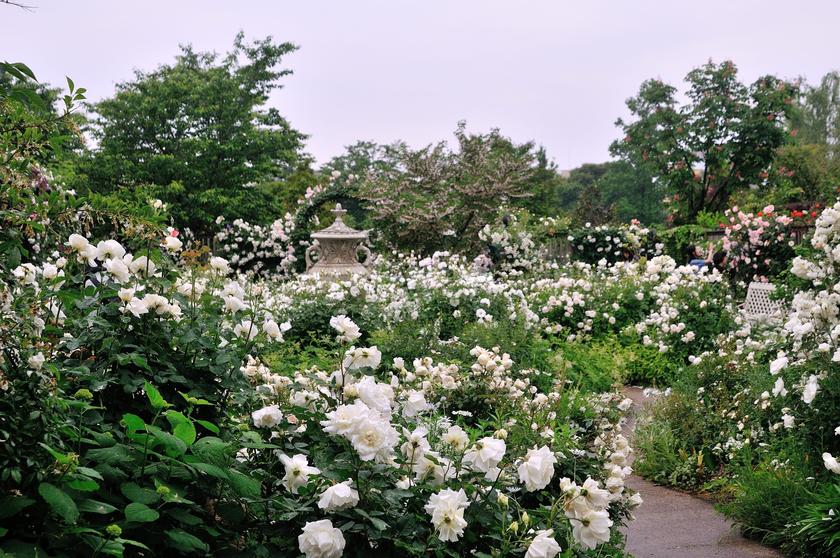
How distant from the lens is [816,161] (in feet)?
81.6

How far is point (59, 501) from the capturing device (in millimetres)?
1485

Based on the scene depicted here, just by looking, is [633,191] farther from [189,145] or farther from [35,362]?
[35,362]

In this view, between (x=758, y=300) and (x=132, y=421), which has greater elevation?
(x=758, y=300)

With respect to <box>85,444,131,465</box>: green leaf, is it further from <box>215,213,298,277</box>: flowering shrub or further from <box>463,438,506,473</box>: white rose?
<box>215,213,298,277</box>: flowering shrub

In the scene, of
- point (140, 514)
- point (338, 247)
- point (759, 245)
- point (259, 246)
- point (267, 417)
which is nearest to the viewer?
point (140, 514)

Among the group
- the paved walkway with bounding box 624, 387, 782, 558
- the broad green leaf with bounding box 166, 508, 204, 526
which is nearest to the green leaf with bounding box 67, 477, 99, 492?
the broad green leaf with bounding box 166, 508, 204, 526

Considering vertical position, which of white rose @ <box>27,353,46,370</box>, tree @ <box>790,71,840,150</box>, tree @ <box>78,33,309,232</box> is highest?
tree @ <box>790,71,840,150</box>

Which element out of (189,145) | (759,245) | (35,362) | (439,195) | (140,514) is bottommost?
(140,514)

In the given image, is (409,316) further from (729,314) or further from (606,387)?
(729,314)

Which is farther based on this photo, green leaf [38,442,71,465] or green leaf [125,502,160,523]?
green leaf [125,502,160,523]

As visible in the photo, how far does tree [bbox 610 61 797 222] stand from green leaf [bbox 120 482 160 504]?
22.8 m

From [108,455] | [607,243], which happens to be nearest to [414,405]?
[108,455]

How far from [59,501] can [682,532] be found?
344 centimetres

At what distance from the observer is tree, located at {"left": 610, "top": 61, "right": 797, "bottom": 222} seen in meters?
21.5
